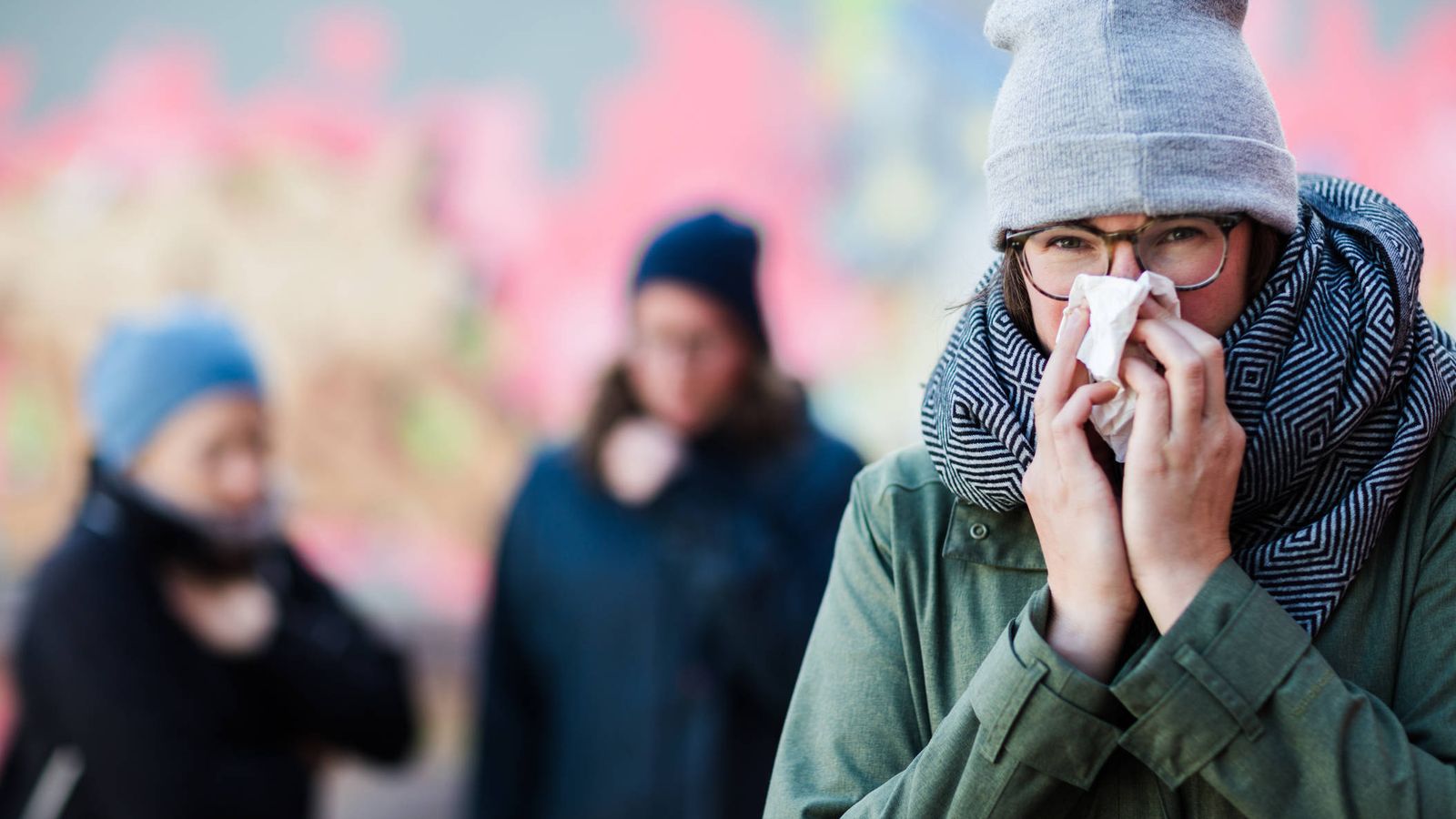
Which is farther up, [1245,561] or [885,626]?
[1245,561]

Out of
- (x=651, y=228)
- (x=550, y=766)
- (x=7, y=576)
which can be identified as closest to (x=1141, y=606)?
(x=550, y=766)

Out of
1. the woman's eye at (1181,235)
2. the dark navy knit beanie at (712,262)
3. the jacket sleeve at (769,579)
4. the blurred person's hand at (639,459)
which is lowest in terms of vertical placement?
the jacket sleeve at (769,579)

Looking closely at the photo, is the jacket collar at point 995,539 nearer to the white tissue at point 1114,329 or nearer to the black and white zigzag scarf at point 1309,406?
the black and white zigzag scarf at point 1309,406

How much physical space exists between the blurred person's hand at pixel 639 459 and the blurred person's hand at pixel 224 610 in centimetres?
93

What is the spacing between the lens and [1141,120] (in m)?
1.62

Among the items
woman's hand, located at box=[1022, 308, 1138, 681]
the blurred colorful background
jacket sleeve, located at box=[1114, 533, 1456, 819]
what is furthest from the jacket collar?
the blurred colorful background

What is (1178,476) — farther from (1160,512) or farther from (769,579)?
(769,579)

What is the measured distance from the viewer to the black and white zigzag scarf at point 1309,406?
5.08 feet

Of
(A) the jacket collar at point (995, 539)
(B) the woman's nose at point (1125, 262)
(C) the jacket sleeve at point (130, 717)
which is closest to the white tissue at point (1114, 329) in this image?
(B) the woman's nose at point (1125, 262)

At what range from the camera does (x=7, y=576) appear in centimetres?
537

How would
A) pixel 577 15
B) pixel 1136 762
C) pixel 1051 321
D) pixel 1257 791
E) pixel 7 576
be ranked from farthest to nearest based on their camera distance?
pixel 7 576 → pixel 577 15 → pixel 1051 321 → pixel 1136 762 → pixel 1257 791

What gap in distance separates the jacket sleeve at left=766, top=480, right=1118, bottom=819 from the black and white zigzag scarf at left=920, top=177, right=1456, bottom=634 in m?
0.17

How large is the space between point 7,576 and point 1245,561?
16.3ft

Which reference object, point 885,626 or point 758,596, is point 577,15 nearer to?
point 758,596
